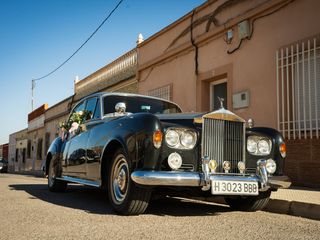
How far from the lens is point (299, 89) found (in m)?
7.87

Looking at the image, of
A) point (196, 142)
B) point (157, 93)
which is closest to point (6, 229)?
point (196, 142)

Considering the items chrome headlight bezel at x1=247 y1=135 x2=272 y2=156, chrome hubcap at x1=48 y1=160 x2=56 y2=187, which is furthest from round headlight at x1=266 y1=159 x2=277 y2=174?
chrome hubcap at x1=48 y1=160 x2=56 y2=187

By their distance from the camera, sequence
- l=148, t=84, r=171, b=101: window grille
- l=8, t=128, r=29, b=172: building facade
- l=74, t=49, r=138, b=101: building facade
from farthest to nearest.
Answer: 1. l=8, t=128, r=29, b=172: building facade
2. l=74, t=49, r=138, b=101: building facade
3. l=148, t=84, r=171, b=101: window grille

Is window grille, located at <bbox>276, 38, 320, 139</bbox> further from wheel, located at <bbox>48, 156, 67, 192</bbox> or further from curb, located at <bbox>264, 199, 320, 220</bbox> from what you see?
wheel, located at <bbox>48, 156, 67, 192</bbox>

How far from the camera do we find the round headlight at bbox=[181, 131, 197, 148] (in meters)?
4.35

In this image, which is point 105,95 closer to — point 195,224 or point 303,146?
point 195,224

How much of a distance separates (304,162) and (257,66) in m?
2.53

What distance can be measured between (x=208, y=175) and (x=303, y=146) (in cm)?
403

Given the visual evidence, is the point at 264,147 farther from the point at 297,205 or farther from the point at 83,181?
the point at 83,181

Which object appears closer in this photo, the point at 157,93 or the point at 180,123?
the point at 180,123

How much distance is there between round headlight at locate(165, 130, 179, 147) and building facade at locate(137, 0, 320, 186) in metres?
3.84

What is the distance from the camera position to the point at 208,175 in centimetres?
419

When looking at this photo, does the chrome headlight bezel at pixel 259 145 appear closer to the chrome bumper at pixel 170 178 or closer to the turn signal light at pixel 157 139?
the chrome bumper at pixel 170 178

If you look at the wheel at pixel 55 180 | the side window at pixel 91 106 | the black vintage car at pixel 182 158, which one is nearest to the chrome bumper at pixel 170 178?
the black vintage car at pixel 182 158
